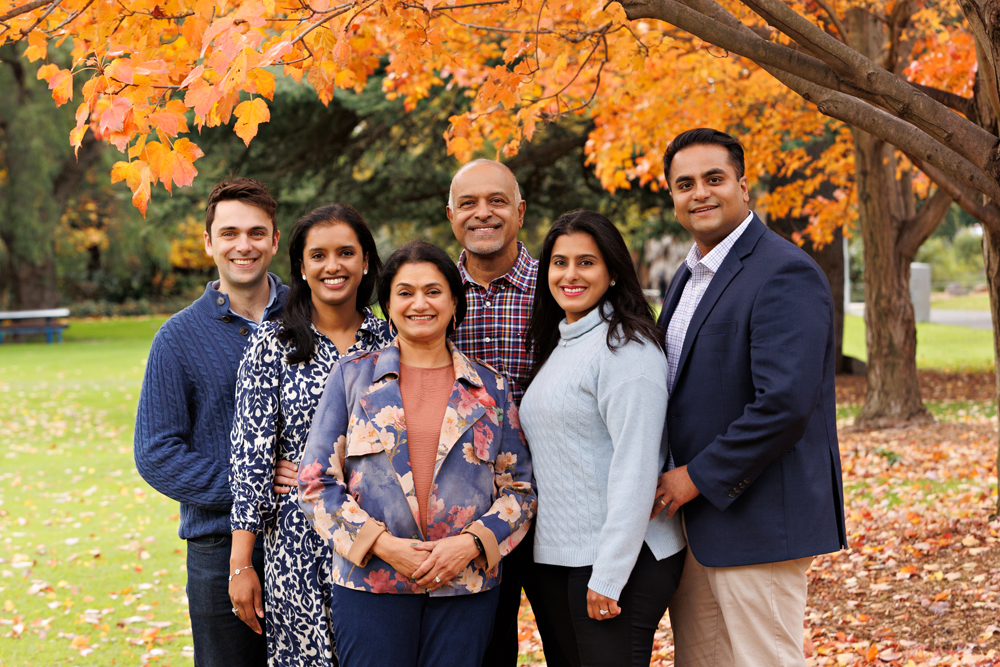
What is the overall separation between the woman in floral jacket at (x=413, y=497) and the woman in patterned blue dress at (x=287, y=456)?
6.7 inches

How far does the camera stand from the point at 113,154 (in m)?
23.6

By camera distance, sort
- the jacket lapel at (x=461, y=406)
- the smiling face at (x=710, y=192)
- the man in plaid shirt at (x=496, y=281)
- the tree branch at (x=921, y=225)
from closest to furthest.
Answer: the jacket lapel at (x=461, y=406)
the smiling face at (x=710, y=192)
the man in plaid shirt at (x=496, y=281)
the tree branch at (x=921, y=225)

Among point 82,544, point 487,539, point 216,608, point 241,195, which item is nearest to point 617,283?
point 487,539

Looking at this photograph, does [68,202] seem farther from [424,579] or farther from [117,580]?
[424,579]

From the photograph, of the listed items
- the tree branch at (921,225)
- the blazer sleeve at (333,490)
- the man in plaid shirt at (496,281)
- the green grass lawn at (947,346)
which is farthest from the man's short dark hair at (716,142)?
the green grass lawn at (947,346)

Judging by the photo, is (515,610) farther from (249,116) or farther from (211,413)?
(249,116)

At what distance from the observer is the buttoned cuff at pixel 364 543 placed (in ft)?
8.29

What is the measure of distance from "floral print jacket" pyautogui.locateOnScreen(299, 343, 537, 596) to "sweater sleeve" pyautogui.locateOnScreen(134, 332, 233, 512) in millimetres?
490

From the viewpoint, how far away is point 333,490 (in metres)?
2.58

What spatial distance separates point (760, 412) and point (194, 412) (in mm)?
1983

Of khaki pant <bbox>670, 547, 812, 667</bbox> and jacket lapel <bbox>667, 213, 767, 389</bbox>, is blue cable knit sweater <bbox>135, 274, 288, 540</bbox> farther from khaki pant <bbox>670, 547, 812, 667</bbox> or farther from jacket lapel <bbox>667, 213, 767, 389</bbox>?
khaki pant <bbox>670, 547, 812, 667</bbox>

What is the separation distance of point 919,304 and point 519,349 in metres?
24.9

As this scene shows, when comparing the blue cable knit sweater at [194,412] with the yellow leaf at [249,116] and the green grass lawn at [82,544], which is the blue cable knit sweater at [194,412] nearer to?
the yellow leaf at [249,116]

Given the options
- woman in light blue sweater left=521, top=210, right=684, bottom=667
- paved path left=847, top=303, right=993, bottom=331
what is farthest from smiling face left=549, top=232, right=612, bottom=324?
paved path left=847, top=303, right=993, bottom=331
